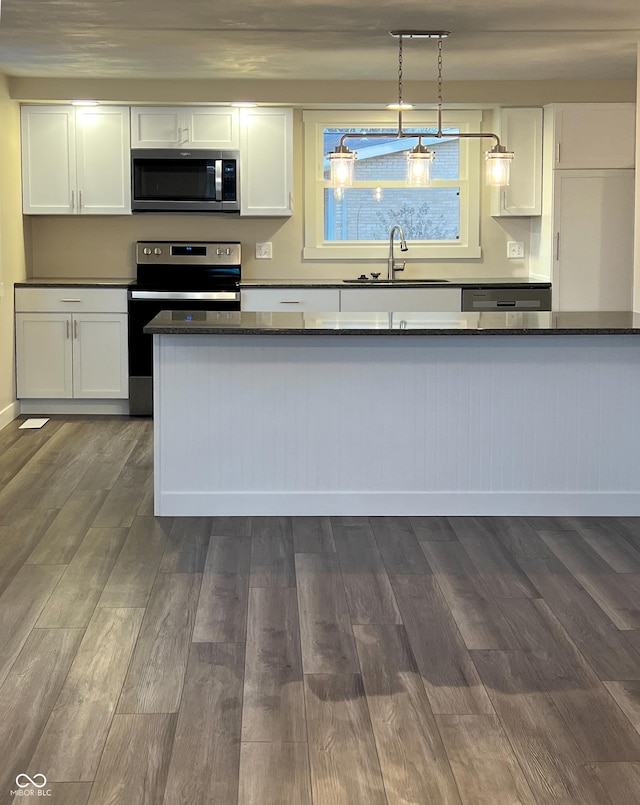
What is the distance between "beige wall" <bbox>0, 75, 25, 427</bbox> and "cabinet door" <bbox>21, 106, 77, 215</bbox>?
0.06 metres

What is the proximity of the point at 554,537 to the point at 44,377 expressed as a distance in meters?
4.01

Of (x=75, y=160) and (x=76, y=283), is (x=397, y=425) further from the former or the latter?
(x=75, y=160)

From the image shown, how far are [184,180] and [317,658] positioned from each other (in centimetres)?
469

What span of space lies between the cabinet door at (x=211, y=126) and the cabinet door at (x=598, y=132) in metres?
2.11

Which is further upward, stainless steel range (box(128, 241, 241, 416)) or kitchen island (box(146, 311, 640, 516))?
stainless steel range (box(128, 241, 241, 416))

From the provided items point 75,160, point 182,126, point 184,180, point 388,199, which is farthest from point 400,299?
point 75,160

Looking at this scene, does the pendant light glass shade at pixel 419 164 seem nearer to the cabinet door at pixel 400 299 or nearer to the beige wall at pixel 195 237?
the cabinet door at pixel 400 299

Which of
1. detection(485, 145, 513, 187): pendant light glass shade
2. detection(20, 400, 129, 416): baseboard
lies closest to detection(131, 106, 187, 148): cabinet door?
detection(20, 400, 129, 416): baseboard

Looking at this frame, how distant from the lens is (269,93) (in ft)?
22.4

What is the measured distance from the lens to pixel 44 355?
7062mm

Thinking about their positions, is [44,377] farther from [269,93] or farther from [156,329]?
[156,329]

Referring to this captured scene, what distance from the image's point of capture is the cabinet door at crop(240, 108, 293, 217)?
7.07 m

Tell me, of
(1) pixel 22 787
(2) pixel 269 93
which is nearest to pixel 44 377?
(2) pixel 269 93

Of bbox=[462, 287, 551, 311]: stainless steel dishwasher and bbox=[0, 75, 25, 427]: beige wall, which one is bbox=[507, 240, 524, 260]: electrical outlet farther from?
bbox=[0, 75, 25, 427]: beige wall
